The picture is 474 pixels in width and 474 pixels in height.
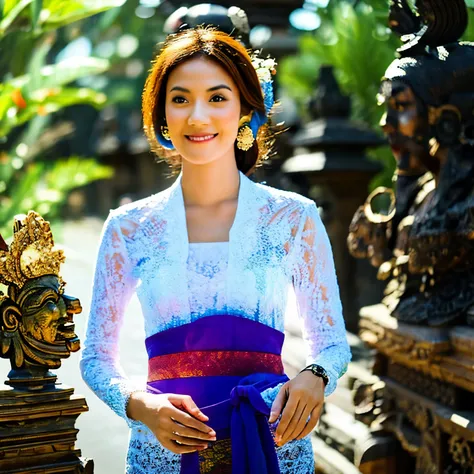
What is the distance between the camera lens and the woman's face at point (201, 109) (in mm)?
2123

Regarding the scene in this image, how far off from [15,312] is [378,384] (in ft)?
6.72

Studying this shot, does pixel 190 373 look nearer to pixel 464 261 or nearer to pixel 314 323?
pixel 314 323

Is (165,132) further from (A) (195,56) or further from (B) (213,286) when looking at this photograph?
(B) (213,286)

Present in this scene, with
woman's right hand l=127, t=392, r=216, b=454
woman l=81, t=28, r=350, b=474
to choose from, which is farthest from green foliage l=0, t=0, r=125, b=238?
woman's right hand l=127, t=392, r=216, b=454

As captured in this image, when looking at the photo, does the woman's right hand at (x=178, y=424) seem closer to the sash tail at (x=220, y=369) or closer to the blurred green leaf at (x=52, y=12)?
the sash tail at (x=220, y=369)

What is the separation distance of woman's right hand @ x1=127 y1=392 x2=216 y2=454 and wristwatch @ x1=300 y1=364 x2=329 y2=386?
0.92 feet

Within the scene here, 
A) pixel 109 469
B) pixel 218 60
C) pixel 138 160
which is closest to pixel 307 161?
pixel 109 469

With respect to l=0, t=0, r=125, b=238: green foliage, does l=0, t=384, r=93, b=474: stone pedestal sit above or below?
below

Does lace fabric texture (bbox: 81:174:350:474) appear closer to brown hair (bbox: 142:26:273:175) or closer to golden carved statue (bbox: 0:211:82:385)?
golden carved statue (bbox: 0:211:82:385)

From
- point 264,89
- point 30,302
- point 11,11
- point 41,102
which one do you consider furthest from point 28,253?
point 41,102

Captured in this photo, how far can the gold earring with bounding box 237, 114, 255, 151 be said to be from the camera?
230cm

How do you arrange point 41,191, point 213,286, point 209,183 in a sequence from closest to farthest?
1. point 213,286
2. point 209,183
3. point 41,191

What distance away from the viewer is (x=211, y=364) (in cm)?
206

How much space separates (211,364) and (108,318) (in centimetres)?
29
